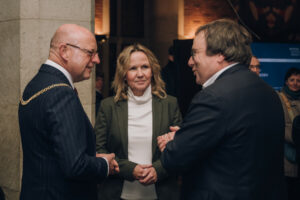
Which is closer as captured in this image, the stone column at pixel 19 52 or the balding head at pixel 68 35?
the balding head at pixel 68 35

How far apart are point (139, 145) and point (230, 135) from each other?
1012 mm

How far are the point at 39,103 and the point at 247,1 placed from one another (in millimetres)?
4309

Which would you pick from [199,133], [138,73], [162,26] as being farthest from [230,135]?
→ [162,26]

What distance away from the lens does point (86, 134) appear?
1.85 metres

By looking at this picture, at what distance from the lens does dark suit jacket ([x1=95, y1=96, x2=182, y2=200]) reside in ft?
8.28

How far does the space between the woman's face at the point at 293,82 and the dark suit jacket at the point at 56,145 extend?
2.90 m

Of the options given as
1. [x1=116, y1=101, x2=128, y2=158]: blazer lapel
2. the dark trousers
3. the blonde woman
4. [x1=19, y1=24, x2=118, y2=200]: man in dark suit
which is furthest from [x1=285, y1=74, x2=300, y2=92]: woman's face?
[x1=19, y1=24, x2=118, y2=200]: man in dark suit

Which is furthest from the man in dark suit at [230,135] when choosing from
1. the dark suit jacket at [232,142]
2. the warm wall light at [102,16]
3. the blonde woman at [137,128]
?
the warm wall light at [102,16]

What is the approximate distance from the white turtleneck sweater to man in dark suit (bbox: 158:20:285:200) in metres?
0.77

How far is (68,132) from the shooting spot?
168cm

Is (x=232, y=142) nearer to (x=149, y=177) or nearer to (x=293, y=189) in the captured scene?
(x=149, y=177)

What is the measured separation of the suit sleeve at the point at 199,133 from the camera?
5.40ft

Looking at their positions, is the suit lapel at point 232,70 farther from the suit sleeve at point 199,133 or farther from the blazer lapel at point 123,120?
the blazer lapel at point 123,120

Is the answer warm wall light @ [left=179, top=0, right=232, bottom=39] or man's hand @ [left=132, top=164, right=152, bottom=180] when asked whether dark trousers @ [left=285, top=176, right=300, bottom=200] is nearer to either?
man's hand @ [left=132, top=164, right=152, bottom=180]
